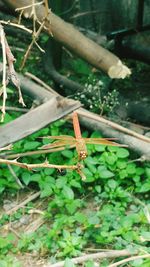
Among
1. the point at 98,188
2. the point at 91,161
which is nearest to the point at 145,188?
the point at 98,188

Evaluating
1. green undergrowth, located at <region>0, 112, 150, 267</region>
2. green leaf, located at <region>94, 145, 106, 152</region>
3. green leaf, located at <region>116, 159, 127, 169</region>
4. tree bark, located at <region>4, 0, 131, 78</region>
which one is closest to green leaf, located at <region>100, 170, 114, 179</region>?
green undergrowth, located at <region>0, 112, 150, 267</region>

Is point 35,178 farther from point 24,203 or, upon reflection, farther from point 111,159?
point 111,159

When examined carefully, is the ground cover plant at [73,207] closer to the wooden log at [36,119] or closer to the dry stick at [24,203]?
the dry stick at [24,203]

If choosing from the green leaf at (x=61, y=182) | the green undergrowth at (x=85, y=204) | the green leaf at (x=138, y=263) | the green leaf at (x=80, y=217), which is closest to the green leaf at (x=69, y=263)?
the green undergrowth at (x=85, y=204)

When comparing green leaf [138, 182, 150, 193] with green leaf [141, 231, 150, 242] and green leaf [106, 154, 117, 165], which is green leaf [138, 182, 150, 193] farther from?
green leaf [141, 231, 150, 242]

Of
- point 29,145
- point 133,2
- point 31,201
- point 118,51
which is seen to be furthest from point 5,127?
point 133,2

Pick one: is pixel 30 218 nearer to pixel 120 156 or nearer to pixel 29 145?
pixel 29 145
